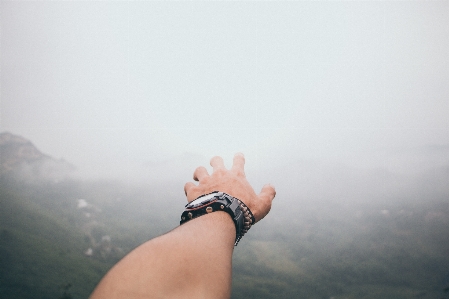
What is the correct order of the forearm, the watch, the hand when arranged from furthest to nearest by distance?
the hand → the watch → the forearm

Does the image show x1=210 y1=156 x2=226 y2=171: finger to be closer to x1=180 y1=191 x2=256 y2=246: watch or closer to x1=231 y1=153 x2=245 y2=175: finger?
x1=231 y1=153 x2=245 y2=175: finger

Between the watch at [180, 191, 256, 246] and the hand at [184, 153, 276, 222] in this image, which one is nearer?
the watch at [180, 191, 256, 246]

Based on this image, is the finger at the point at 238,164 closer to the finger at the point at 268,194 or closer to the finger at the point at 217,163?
the finger at the point at 217,163

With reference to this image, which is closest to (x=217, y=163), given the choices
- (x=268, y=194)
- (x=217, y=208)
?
(x=268, y=194)

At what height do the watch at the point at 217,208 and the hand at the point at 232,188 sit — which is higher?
the hand at the point at 232,188

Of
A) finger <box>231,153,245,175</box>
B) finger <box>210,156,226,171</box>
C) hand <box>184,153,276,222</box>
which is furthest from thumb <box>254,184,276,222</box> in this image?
finger <box>210,156,226,171</box>

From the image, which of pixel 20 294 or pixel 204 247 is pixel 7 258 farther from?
pixel 204 247

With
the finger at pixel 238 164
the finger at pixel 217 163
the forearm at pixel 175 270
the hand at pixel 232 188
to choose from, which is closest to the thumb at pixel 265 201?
the hand at pixel 232 188

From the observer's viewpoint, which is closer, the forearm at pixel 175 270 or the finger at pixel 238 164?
the forearm at pixel 175 270
